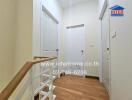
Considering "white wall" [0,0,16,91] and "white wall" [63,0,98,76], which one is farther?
"white wall" [63,0,98,76]

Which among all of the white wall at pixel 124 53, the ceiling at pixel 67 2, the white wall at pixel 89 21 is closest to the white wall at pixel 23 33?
the white wall at pixel 124 53

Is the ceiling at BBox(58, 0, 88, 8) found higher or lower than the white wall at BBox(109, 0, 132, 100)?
higher

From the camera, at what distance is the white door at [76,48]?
412cm

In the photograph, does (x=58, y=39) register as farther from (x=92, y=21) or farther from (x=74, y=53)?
(x=92, y=21)

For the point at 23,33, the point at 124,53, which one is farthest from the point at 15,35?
the point at 124,53

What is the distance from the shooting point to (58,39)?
3.94 m

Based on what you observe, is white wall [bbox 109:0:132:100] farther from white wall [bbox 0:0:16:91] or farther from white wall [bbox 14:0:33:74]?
white wall [bbox 0:0:16:91]

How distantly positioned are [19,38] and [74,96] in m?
1.84

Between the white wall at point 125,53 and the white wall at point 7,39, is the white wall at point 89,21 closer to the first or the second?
the white wall at point 125,53

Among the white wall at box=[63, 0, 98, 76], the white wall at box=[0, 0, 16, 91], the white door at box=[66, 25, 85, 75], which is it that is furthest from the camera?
Answer: the white door at box=[66, 25, 85, 75]

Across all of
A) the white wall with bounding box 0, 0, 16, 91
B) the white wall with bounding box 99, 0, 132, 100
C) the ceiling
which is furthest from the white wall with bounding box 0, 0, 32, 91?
the ceiling

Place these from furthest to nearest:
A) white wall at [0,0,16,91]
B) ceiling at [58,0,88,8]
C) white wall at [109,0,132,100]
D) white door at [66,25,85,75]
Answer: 1. white door at [66,25,85,75]
2. ceiling at [58,0,88,8]
3. white wall at [0,0,16,91]
4. white wall at [109,0,132,100]

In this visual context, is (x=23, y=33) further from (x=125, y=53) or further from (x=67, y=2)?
(x=67, y=2)

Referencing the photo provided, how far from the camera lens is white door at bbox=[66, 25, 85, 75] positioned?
412cm
